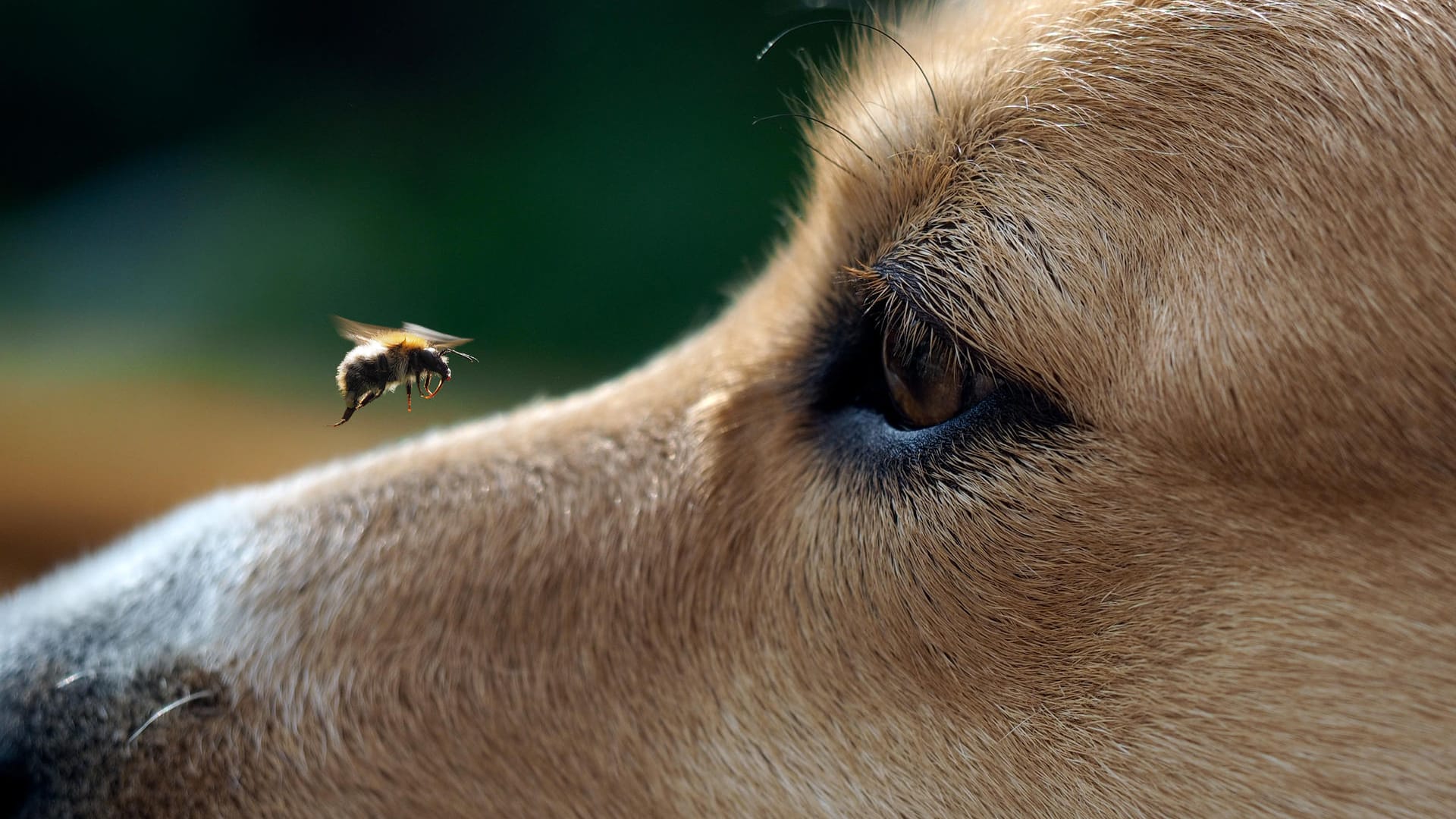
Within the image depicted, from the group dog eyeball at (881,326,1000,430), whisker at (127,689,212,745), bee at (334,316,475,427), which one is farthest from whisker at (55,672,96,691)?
dog eyeball at (881,326,1000,430)

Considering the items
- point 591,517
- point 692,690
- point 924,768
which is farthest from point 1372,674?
point 591,517

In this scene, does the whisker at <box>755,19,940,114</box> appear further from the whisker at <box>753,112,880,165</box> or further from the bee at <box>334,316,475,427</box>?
the bee at <box>334,316,475,427</box>

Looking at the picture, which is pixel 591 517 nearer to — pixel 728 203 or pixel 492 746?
pixel 492 746

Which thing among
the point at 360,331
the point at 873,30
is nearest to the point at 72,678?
the point at 360,331

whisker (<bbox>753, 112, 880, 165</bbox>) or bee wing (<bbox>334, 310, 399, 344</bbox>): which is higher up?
whisker (<bbox>753, 112, 880, 165</bbox>)

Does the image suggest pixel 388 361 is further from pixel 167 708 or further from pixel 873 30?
pixel 873 30

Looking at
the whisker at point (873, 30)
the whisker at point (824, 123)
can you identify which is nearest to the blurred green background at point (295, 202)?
the whisker at point (873, 30)
